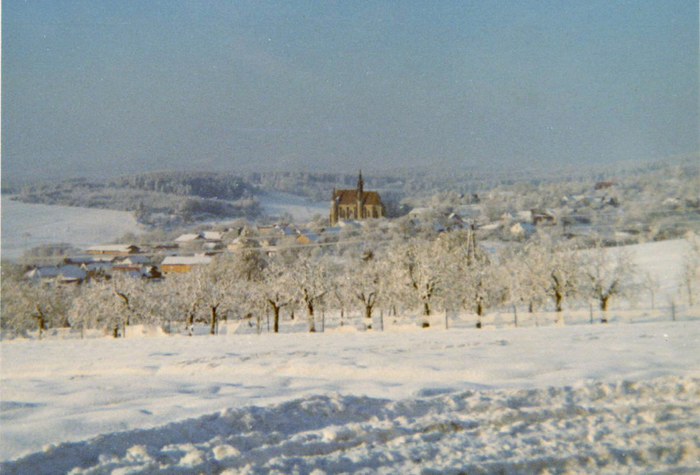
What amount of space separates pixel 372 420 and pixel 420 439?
2.47ft

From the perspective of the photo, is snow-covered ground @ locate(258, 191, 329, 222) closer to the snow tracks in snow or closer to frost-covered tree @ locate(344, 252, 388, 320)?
frost-covered tree @ locate(344, 252, 388, 320)

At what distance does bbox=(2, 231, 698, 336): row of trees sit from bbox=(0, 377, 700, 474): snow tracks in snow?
25.7 m

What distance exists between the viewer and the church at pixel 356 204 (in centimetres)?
8981

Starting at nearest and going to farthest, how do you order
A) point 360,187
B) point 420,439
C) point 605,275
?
point 420,439 < point 605,275 < point 360,187

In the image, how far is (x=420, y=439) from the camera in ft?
18.6

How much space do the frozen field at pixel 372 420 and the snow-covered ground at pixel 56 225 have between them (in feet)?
115

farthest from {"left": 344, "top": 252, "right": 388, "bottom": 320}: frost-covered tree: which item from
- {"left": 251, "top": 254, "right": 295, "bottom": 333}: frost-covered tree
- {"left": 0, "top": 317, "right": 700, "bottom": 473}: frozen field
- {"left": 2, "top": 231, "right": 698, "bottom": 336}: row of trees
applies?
{"left": 0, "top": 317, "right": 700, "bottom": 473}: frozen field

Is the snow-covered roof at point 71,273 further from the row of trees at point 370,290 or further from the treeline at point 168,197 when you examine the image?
the treeline at point 168,197

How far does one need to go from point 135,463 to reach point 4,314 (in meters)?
42.8

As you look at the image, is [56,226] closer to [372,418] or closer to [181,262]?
[181,262]

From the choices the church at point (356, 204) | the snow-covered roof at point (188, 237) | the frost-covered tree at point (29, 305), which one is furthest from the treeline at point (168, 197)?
the church at point (356, 204)

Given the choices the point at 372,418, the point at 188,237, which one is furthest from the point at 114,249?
the point at 372,418

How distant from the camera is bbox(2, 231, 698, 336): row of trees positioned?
3397cm

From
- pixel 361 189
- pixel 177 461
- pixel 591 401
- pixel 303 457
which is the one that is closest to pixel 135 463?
pixel 177 461
